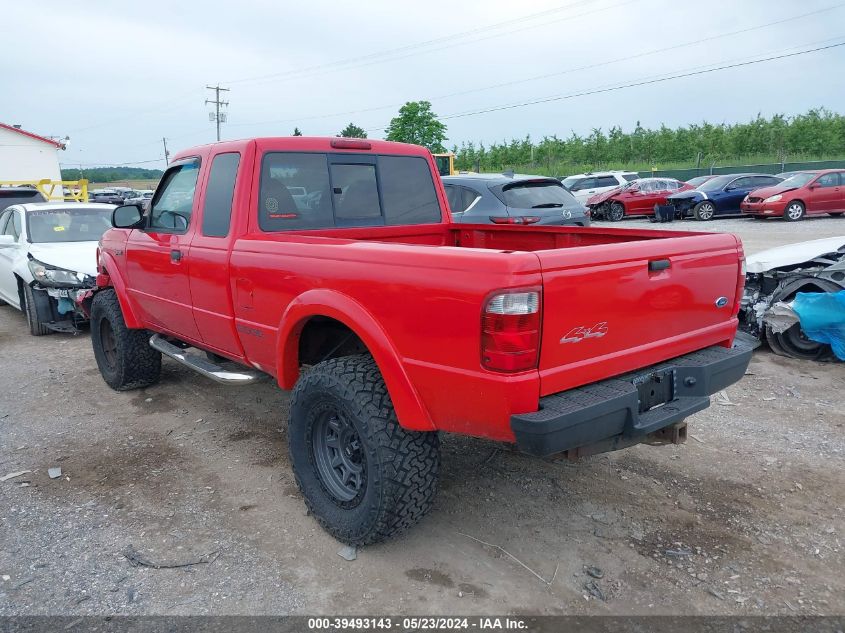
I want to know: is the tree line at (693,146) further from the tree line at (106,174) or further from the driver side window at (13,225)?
the tree line at (106,174)

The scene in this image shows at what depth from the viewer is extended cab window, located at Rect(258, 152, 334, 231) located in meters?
3.94

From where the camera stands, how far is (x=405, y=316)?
277 centimetres

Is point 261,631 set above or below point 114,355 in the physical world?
below

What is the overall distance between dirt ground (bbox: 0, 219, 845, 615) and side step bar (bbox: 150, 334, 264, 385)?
1.95ft

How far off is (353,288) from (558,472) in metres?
Result: 1.92

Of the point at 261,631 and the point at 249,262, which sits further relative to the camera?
the point at 249,262

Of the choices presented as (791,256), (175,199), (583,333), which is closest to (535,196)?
Result: (791,256)

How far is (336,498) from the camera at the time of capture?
131 inches

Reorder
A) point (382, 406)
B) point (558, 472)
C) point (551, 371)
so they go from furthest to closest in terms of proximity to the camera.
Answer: point (558, 472), point (382, 406), point (551, 371)

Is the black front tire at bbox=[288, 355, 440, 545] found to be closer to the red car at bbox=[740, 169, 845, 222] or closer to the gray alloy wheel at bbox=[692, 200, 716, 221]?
the red car at bbox=[740, 169, 845, 222]

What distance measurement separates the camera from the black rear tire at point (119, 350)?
216 inches

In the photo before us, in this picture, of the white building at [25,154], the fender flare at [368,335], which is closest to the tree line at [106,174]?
the white building at [25,154]

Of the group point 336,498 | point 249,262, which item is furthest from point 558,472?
point 249,262

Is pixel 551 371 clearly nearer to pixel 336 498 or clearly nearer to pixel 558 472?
pixel 336 498
